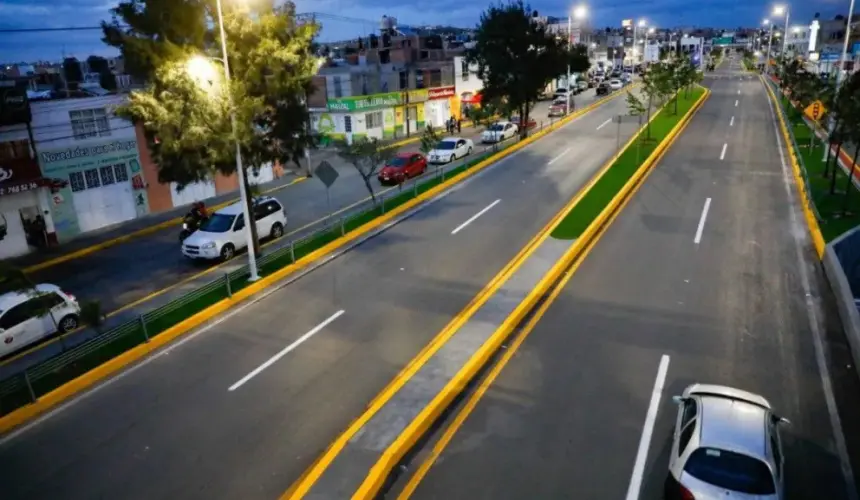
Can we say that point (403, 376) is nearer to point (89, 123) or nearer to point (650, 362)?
point (650, 362)

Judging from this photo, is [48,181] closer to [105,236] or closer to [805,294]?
[105,236]

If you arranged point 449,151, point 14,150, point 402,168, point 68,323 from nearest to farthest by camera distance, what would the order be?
point 68,323 → point 14,150 → point 402,168 → point 449,151

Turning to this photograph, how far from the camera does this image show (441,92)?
5266 cm

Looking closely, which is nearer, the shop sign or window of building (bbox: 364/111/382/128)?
the shop sign

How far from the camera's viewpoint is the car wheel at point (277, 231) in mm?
21453

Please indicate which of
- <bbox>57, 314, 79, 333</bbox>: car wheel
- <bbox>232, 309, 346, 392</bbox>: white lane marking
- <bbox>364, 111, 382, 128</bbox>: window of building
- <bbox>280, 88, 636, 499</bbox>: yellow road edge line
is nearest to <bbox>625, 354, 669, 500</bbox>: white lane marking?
<bbox>280, 88, 636, 499</bbox>: yellow road edge line

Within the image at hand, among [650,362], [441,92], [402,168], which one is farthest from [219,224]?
[441,92]

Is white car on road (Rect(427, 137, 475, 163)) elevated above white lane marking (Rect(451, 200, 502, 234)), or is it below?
above

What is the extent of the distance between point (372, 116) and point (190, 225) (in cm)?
2574

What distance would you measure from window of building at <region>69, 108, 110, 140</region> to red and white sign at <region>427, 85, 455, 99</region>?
101 feet

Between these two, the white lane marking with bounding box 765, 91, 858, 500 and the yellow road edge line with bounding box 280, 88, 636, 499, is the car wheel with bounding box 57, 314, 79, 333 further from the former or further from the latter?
the white lane marking with bounding box 765, 91, 858, 500

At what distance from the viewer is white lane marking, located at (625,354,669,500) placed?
8195 millimetres

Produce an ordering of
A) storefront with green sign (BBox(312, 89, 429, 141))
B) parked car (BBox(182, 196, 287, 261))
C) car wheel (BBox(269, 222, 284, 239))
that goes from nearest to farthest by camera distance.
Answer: parked car (BBox(182, 196, 287, 261)) < car wheel (BBox(269, 222, 284, 239)) < storefront with green sign (BBox(312, 89, 429, 141))

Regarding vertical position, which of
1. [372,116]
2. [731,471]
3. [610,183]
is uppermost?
[372,116]
